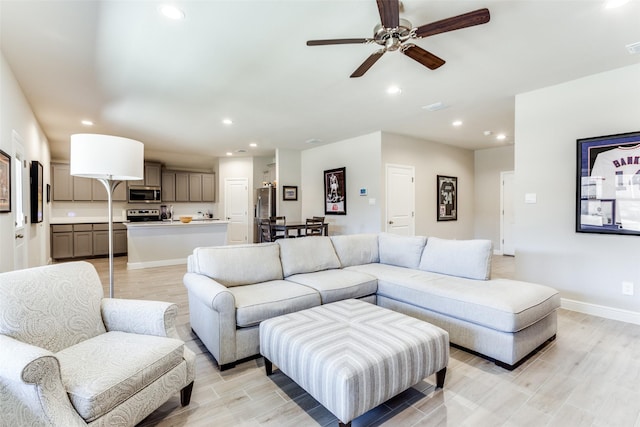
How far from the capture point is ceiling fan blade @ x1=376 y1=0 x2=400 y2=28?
1.84 m

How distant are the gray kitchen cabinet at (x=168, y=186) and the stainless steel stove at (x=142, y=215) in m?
0.47

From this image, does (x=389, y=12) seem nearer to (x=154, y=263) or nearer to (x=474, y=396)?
(x=474, y=396)

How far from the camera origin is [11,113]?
3.04 m

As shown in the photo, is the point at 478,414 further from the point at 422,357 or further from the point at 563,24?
the point at 563,24

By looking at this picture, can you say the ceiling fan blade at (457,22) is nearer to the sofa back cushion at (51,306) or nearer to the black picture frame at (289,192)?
the sofa back cushion at (51,306)

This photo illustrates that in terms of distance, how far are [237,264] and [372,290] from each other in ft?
4.48

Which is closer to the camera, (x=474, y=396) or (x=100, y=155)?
(x=474, y=396)

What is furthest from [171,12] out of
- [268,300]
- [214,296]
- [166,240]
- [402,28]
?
[166,240]

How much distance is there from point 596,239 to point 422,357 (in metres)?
2.89

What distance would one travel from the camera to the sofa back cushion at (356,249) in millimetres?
3668

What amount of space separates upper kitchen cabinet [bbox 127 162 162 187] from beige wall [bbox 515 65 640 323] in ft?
26.4

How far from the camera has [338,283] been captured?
9.49 feet

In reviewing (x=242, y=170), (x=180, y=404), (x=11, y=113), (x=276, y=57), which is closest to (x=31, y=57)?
(x=11, y=113)

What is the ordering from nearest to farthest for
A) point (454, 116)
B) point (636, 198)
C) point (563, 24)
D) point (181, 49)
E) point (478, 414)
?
point (478, 414) < point (563, 24) < point (181, 49) < point (636, 198) < point (454, 116)
